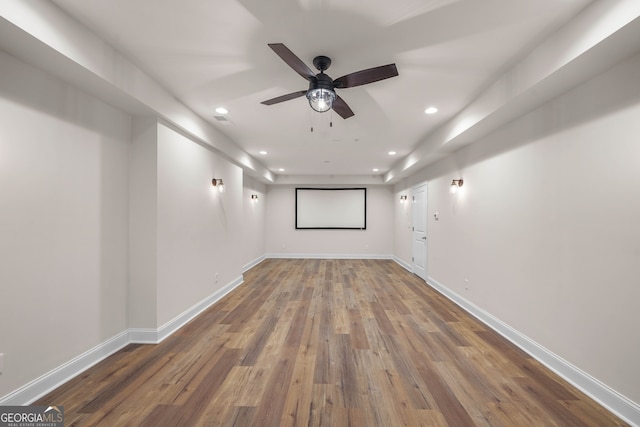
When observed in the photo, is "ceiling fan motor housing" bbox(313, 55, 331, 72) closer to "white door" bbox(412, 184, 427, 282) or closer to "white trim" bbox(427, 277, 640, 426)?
"white trim" bbox(427, 277, 640, 426)

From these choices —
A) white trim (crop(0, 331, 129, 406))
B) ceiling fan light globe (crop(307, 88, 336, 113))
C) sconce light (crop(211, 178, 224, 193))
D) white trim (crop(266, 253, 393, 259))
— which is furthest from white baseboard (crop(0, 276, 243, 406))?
white trim (crop(266, 253, 393, 259))

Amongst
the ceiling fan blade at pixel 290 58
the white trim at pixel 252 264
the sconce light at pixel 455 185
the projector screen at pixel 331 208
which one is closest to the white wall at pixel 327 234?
the projector screen at pixel 331 208

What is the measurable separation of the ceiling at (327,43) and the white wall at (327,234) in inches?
207

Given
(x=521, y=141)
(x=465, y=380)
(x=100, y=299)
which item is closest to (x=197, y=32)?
(x=100, y=299)

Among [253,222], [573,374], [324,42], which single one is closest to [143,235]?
[324,42]

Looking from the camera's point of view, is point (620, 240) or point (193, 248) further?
point (193, 248)

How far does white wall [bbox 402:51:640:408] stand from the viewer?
1768mm

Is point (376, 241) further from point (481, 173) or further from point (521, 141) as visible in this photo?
point (521, 141)

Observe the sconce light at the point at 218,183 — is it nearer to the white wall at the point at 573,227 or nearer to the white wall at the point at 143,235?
the white wall at the point at 143,235

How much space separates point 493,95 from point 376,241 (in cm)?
637

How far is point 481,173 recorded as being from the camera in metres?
3.56

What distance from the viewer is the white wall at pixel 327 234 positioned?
863 centimetres

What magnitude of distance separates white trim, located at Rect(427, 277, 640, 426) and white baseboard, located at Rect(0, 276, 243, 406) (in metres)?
3.85

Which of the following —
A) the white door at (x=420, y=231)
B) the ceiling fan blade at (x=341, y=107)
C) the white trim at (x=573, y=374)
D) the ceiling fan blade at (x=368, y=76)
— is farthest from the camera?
the white door at (x=420, y=231)
